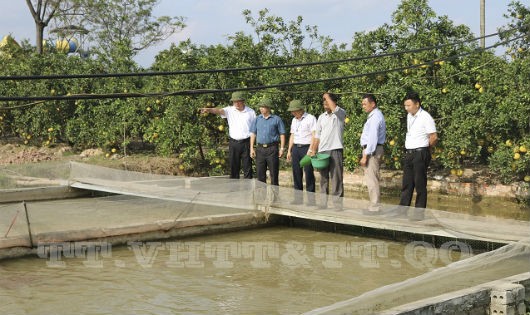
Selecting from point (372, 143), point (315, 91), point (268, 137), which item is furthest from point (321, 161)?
point (315, 91)

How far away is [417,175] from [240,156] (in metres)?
3.09

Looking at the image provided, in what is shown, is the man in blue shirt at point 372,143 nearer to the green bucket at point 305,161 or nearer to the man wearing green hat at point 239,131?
the green bucket at point 305,161

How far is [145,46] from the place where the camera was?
3120cm

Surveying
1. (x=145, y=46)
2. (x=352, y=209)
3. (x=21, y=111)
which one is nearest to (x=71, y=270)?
(x=352, y=209)

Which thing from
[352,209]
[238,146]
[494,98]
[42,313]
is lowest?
[42,313]

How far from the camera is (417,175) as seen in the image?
8.45 metres

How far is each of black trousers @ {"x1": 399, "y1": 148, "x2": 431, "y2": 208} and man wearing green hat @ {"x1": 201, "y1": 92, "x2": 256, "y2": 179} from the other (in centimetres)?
269

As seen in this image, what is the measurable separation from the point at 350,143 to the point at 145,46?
20.1m

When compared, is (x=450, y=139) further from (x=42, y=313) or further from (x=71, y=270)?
(x=42, y=313)

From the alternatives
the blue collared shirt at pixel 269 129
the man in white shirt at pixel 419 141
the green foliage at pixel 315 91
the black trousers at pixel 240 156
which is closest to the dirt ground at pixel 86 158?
the green foliage at pixel 315 91

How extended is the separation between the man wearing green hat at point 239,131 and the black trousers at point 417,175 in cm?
269

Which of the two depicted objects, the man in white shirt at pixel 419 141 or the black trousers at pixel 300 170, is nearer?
the man in white shirt at pixel 419 141

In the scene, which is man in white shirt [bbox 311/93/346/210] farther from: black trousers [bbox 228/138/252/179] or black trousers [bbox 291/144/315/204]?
black trousers [bbox 228/138/252/179]

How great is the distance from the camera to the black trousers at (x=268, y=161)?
10164 millimetres
